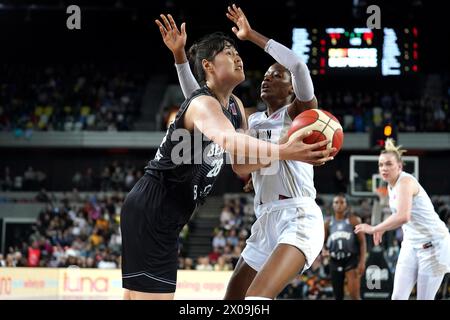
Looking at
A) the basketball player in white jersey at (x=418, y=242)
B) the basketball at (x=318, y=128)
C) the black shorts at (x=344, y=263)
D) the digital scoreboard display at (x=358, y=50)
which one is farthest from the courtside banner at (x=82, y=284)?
the basketball at (x=318, y=128)

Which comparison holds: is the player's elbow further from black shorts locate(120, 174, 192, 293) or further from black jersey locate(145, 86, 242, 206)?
black shorts locate(120, 174, 192, 293)

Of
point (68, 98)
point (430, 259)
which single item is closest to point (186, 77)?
point (430, 259)

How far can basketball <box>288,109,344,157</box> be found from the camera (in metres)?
3.73

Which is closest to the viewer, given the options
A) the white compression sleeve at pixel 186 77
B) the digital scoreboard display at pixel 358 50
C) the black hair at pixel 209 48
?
the black hair at pixel 209 48

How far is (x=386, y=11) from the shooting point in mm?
12062

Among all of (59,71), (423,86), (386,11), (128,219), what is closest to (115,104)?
(59,71)

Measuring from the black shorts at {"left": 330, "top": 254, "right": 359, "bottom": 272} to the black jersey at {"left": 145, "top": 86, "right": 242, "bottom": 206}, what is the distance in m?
6.27

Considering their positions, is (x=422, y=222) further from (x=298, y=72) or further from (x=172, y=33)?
(x=172, y=33)

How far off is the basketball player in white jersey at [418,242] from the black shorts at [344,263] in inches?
140

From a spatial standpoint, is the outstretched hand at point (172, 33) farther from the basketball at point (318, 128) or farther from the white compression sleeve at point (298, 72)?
the basketball at point (318, 128)

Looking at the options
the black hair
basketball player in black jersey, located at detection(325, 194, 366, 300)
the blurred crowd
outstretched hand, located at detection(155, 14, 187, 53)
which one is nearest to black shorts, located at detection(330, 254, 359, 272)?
basketball player in black jersey, located at detection(325, 194, 366, 300)

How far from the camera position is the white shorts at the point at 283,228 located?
163 inches
